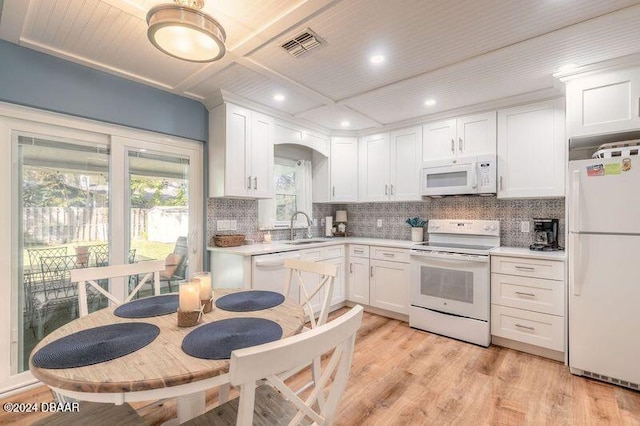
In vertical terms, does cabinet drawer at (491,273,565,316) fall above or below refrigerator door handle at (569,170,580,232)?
below

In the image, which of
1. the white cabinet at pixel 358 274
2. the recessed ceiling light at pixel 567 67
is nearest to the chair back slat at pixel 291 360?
the recessed ceiling light at pixel 567 67

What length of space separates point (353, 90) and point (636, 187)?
90.3 inches

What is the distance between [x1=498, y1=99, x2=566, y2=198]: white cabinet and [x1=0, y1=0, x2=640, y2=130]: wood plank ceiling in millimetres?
167

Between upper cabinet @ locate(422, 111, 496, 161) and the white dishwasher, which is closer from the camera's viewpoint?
the white dishwasher

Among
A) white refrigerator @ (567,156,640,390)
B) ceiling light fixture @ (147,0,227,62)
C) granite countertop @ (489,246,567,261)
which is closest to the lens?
ceiling light fixture @ (147,0,227,62)

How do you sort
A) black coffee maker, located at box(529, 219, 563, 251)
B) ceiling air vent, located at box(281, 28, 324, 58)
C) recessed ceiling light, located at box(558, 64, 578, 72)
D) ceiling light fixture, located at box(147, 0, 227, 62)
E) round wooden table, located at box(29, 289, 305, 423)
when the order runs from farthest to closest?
1. black coffee maker, located at box(529, 219, 563, 251)
2. recessed ceiling light, located at box(558, 64, 578, 72)
3. ceiling air vent, located at box(281, 28, 324, 58)
4. ceiling light fixture, located at box(147, 0, 227, 62)
5. round wooden table, located at box(29, 289, 305, 423)

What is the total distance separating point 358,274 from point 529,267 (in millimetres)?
1856

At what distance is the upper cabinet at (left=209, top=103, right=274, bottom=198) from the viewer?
2957mm

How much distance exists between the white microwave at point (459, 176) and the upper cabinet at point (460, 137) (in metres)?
0.10

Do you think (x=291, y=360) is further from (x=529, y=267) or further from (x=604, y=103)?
(x=604, y=103)

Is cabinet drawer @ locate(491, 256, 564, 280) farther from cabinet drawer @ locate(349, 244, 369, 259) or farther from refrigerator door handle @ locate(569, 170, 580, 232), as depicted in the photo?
cabinet drawer @ locate(349, 244, 369, 259)

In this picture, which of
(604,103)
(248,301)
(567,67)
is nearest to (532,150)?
(604,103)

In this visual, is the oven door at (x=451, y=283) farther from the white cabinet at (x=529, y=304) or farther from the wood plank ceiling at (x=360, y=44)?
the wood plank ceiling at (x=360, y=44)

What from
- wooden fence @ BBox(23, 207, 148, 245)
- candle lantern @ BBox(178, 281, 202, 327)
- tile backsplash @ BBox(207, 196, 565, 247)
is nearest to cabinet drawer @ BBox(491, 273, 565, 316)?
tile backsplash @ BBox(207, 196, 565, 247)
